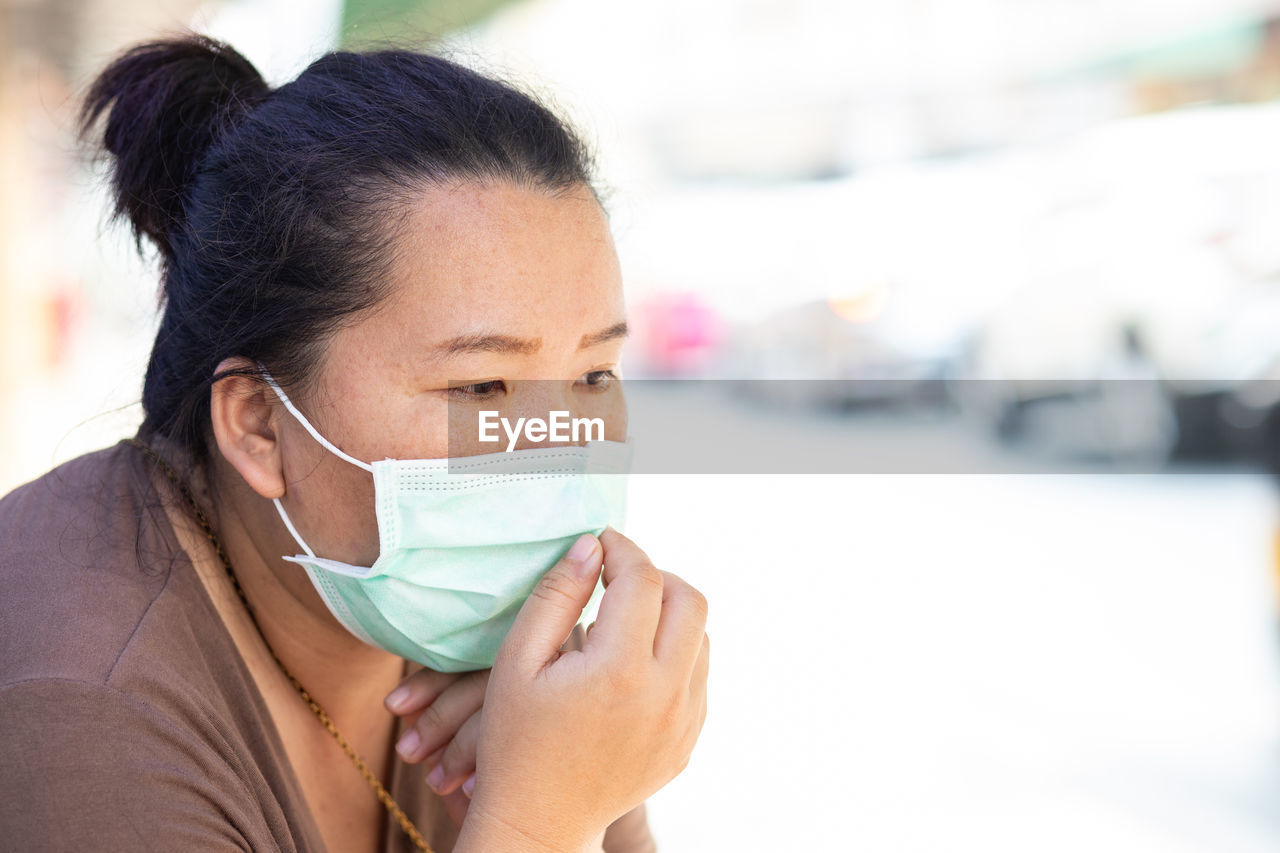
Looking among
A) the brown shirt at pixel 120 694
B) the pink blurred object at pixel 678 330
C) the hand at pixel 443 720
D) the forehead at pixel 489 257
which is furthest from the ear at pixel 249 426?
the pink blurred object at pixel 678 330

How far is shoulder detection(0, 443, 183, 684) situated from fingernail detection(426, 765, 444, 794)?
0.48 meters

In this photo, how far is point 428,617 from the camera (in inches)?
60.9

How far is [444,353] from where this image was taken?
1476mm

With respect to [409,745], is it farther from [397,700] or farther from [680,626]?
[680,626]

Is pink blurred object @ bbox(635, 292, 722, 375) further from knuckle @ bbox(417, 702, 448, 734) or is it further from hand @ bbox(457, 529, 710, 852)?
hand @ bbox(457, 529, 710, 852)

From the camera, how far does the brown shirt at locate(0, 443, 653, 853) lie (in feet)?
3.70

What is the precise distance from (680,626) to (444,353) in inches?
18.4

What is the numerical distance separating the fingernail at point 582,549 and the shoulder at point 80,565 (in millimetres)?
509

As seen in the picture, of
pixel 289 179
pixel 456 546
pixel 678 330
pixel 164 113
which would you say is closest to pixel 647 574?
pixel 456 546

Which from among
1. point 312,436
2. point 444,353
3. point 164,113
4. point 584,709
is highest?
point 164,113

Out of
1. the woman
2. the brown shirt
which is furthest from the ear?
the brown shirt

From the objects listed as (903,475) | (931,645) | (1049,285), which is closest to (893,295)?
(1049,285)

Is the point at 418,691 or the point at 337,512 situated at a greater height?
the point at 337,512

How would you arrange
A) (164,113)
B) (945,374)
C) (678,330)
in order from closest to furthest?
(164,113)
(945,374)
(678,330)
